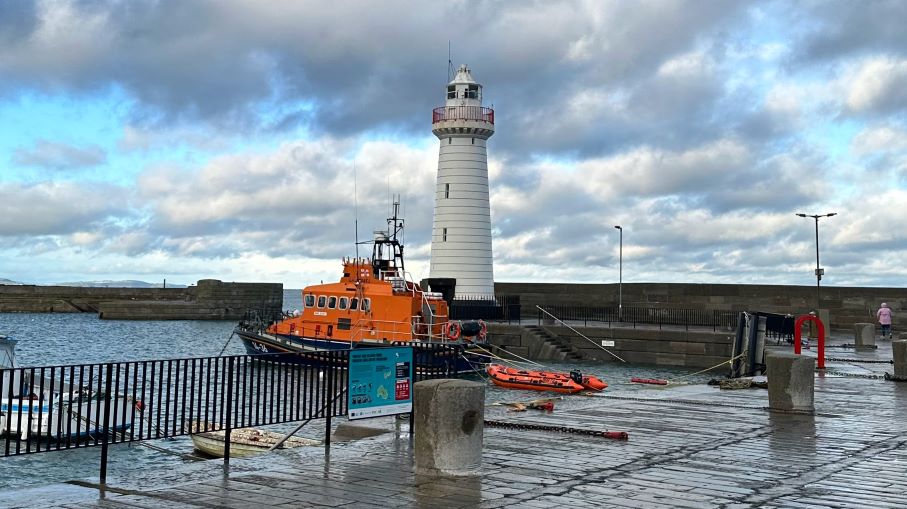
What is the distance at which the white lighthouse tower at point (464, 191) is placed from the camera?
4722 cm

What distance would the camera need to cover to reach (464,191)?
47219 millimetres

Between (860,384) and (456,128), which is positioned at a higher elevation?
(456,128)

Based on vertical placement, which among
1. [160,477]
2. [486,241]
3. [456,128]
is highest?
[456,128]

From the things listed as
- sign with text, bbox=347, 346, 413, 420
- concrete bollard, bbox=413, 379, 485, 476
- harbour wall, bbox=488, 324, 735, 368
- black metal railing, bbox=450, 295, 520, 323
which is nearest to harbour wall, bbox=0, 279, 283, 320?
black metal railing, bbox=450, 295, 520, 323

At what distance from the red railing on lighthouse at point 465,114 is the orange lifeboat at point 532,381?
22.0 meters

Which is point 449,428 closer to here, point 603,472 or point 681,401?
point 603,472

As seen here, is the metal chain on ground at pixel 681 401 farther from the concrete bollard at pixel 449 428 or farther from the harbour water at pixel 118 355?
the concrete bollard at pixel 449 428

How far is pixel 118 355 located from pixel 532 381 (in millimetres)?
33101

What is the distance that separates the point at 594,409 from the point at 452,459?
578 cm

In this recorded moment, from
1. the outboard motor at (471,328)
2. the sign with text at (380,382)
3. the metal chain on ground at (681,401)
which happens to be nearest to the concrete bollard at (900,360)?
the metal chain on ground at (681,401)

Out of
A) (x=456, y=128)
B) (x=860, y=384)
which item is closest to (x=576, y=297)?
(x=456, y=128)

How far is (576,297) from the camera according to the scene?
60.0 meters

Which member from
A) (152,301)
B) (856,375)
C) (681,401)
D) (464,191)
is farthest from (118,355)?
(152,301)

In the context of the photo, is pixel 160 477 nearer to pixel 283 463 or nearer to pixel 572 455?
pixel 283 463
